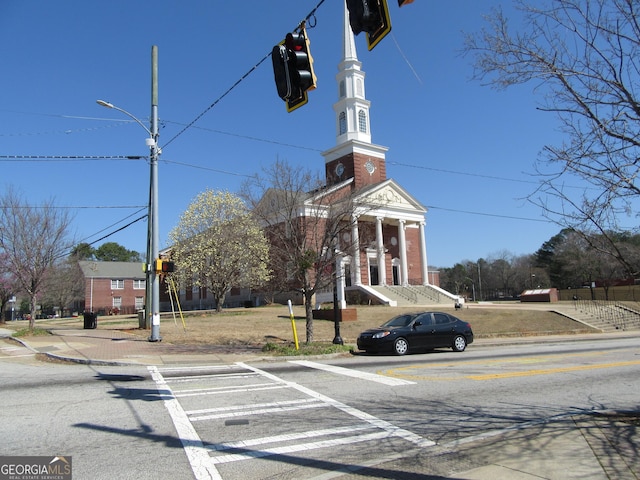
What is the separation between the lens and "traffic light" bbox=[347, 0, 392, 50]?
5.55 meters

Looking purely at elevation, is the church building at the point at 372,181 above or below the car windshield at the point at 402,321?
above

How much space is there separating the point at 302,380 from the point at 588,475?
6.41 meters

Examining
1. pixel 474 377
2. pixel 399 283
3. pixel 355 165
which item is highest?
pixel 355 165

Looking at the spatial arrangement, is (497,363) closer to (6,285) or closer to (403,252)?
(403,252)

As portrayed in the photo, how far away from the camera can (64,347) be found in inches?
626

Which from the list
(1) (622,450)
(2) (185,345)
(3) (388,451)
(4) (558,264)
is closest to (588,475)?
(1) (622,450)

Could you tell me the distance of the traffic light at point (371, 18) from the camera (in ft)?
18.2

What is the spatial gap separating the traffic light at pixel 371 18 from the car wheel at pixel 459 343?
526 inches

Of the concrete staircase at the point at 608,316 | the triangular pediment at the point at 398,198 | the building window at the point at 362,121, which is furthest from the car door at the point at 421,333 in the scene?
the building window at the point at 362,121

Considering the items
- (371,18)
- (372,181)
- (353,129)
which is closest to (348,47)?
(353,129)

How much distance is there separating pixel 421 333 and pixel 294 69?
36.7 ft

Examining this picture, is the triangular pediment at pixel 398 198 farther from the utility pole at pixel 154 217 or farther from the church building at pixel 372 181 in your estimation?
the utility pole at pixel 154 217

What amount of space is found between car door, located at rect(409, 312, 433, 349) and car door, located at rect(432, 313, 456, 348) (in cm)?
24

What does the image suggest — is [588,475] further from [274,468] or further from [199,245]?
[199,245]
